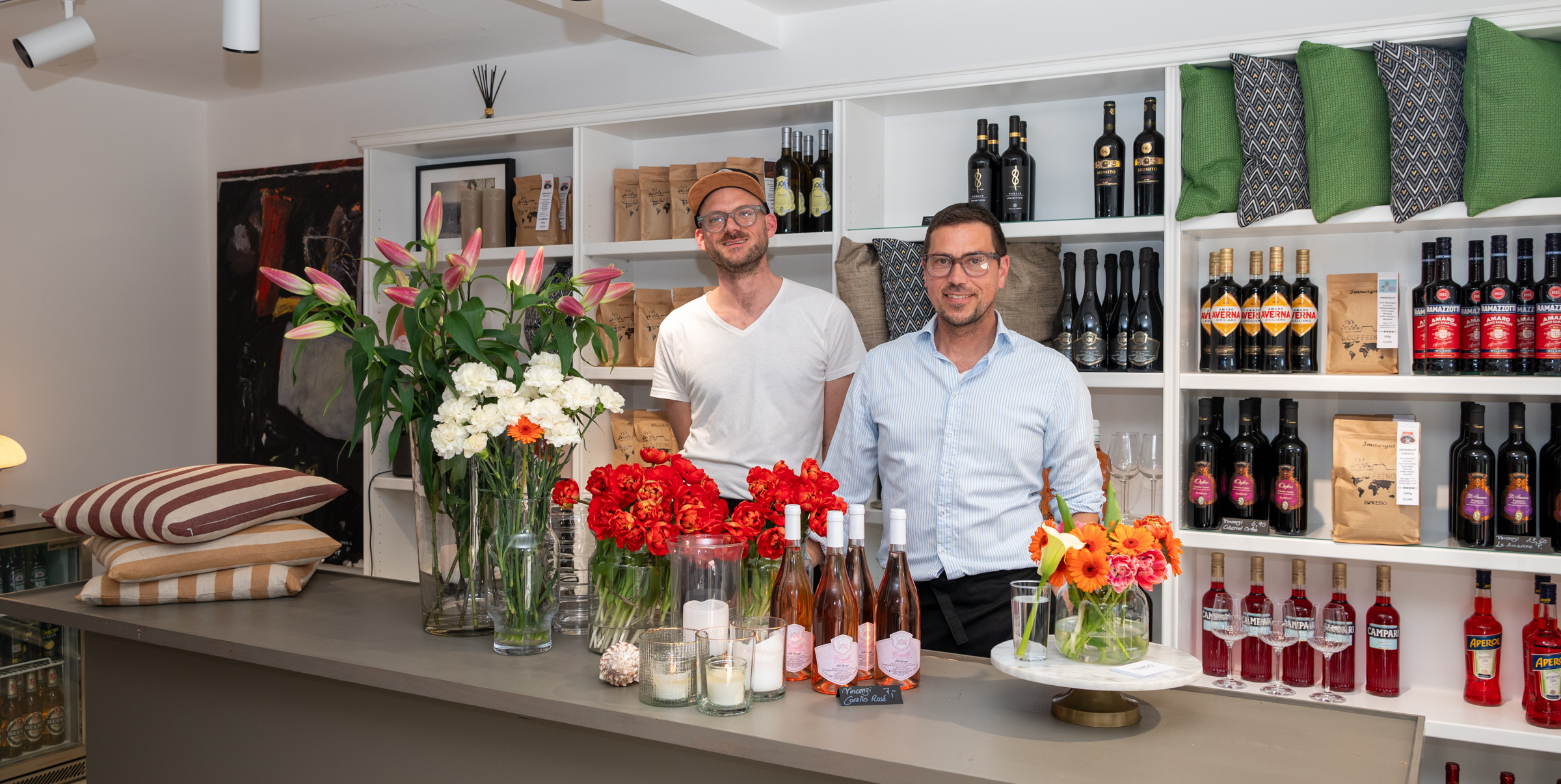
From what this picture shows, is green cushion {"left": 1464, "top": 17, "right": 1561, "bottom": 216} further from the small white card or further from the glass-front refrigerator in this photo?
the glass-front refrigerator

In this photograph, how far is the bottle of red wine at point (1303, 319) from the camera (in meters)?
2.76

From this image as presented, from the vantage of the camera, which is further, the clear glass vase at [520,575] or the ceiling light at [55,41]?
the ceiling light at [55,41]

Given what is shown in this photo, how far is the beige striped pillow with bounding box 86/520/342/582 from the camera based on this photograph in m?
2.04

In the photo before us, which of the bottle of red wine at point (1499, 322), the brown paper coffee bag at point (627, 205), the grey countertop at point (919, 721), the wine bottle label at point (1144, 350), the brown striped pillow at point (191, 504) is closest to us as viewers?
the grey countertop at point (919, 721)

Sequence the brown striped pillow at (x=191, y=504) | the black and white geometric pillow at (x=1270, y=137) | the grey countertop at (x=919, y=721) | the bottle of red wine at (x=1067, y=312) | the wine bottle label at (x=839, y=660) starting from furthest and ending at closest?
the bottle of red wine at (x=1067, y=312) < the black and white geometric pillow at (x=1270, y=137) < the brown striped pillow at (x=191, y=504) < the wine bottle label at (x=839, y=660) < the grey countertop at (x=919, y=721)

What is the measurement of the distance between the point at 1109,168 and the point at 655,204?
1.51 meters

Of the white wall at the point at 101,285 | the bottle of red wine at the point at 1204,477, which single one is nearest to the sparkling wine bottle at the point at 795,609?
the bottle of red wine at the point at 1204,477

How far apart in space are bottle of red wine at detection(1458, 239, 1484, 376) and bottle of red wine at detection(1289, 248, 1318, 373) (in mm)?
328

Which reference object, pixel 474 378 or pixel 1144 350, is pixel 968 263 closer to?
pixel 1144 350

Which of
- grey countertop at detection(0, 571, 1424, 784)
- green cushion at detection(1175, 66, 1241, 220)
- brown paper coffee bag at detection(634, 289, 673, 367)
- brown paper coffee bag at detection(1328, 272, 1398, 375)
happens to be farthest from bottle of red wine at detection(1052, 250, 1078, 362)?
grey countertop at detection(0, 571, 1424, 784)

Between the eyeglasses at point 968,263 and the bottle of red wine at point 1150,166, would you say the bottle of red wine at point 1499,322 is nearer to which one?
the bottle of red wine at point 1150,166

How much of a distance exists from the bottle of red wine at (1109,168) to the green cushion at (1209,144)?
0.24 metres

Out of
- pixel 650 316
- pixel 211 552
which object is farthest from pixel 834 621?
pixel 650 316

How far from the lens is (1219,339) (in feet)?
9.33
